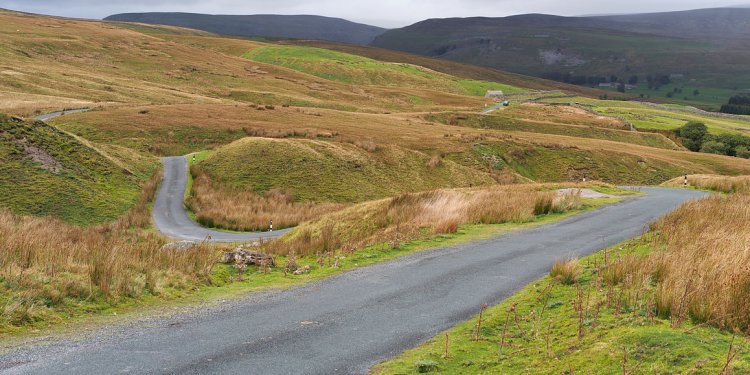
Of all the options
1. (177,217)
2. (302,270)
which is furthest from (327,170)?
(302,270)

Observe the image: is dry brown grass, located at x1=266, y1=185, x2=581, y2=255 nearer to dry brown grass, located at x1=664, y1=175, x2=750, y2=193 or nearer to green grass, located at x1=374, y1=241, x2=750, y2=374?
green grass, located at x1=374, y1=241, x2=750, y2=374

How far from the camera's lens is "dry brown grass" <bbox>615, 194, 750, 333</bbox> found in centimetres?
816

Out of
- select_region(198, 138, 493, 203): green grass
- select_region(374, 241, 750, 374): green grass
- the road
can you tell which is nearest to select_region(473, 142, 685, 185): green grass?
select_region(198, 138, 493, 203): green grass

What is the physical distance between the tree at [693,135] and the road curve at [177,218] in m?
95.1

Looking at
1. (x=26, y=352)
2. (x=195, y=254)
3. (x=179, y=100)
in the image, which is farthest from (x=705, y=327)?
(x=179, y=100)

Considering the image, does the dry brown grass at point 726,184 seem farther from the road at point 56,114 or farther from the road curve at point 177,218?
the road at point 56,114

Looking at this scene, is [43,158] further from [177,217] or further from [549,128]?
[549,128]

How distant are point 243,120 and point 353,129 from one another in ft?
48.2

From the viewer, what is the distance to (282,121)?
8006cm

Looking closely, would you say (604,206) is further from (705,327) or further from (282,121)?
(282,121)

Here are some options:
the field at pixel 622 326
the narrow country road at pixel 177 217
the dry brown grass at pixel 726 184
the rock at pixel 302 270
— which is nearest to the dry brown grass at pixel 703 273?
the field at pixel 622 326

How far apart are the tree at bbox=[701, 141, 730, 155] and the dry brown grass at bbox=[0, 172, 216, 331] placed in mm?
109980

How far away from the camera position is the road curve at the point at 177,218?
3481 cm

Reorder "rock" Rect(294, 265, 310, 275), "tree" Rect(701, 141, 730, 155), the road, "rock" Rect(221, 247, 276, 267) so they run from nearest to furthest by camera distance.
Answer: "rock" Rect(294, 265, 310, 275) → "rock" Rect(221, 247, 276, 267) → the road → "tree" Rect(701, 141, 730, 155)
